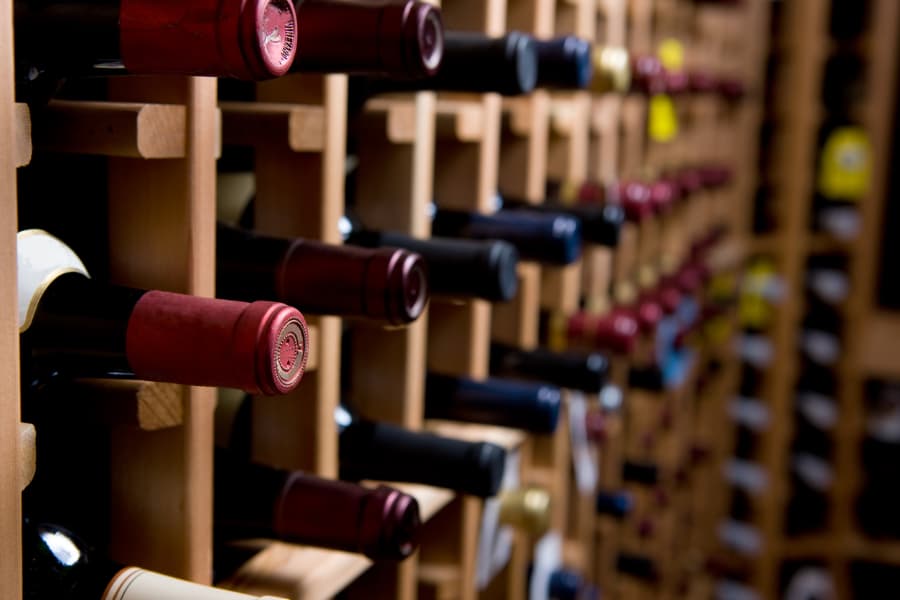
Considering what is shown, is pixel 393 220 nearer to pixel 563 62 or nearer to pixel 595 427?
pixel 563 62

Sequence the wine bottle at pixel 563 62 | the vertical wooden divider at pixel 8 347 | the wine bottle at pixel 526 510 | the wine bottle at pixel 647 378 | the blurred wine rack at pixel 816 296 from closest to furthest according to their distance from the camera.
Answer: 1. the vertical wooden divider at pixel 8 347
2. the wine bottle at pixel 563 62
3. the wine bottle at pixel 526 510
4. the wine bottle at pixel 647 378
5. the blurred wine rack at pixel 816 296

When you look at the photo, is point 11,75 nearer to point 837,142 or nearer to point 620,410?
point 620,410

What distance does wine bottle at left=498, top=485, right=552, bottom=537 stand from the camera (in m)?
0.80

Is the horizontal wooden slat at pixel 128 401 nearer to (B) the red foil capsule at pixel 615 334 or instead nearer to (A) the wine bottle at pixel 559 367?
(A) the wine bottle at pixel 559 367

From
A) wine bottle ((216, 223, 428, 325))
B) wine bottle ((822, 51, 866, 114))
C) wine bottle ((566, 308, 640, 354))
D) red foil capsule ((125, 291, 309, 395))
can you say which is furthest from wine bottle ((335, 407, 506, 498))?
wine bottle ((822, 51, 866, 114))

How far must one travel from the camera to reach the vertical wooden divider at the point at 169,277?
1.41 ft

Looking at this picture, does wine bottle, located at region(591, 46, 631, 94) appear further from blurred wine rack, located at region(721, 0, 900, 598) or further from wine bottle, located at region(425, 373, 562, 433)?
blurred wine rack, located at region(721, 0, 900, 598)

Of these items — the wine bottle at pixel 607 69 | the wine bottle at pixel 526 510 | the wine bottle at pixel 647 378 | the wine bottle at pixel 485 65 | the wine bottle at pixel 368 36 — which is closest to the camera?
the wine bottle at pixel 368 36

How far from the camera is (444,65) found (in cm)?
59

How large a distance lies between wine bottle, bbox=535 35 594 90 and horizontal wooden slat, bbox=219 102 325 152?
0.71ft

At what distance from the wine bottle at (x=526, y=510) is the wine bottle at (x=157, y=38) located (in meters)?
0.49

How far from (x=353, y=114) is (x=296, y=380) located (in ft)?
0.90

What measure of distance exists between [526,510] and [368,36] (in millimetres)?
446

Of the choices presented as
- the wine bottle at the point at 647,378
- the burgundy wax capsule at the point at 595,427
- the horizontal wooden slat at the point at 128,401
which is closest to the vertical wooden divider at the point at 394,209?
the horizontal wooden slat at the point at 128,401
